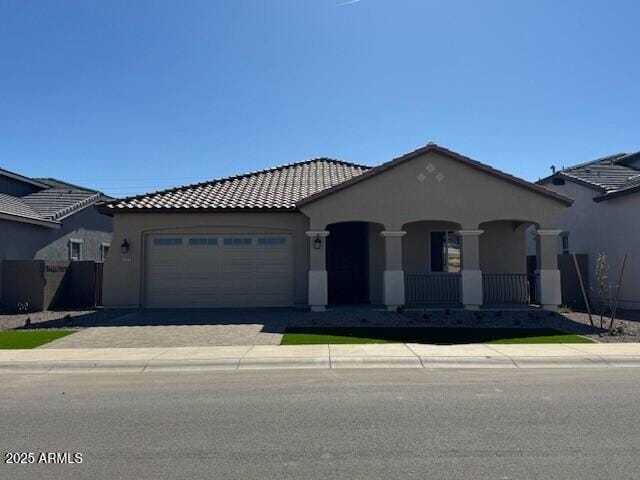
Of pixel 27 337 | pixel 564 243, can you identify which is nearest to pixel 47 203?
pixel 27 337

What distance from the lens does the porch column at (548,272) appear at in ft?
55.6

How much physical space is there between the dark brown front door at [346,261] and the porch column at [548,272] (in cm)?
611

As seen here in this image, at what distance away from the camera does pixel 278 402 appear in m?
7.23

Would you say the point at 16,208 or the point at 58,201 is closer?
A: the point at 16,208

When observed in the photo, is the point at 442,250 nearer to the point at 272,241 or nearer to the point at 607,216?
the point at 272,241

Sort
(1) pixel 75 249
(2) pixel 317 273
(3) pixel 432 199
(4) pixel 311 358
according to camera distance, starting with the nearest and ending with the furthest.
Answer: (4) pixel 311 358 < (2) pixel 317 273 < (3) pixel 432 199 < (1) pixel 75 249

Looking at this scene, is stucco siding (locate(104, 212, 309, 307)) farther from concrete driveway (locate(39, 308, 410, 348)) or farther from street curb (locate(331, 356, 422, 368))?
street curb (locate(331, 356, 422, 368))

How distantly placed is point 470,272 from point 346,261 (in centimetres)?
493

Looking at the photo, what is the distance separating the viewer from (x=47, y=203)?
24.8m

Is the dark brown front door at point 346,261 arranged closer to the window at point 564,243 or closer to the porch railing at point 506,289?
the porch railing at point 506,289

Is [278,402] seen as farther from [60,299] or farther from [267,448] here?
[60,299]

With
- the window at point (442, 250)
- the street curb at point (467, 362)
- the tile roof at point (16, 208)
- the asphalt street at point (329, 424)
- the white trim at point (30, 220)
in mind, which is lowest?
the asphalt street at point (329, 424)

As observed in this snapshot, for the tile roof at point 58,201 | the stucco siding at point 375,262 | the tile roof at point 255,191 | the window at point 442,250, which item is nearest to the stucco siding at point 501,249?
the window at point 442,250

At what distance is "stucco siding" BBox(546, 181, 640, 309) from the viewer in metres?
18.5
